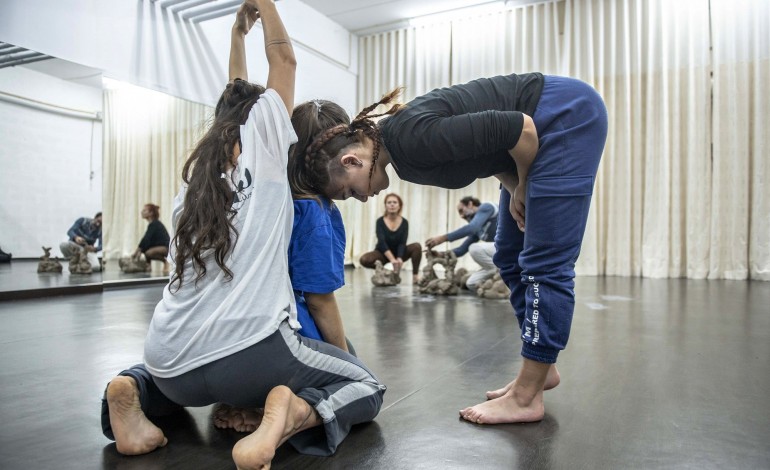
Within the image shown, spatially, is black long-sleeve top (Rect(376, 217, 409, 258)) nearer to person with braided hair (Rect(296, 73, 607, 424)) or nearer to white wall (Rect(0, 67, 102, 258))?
white wall (Rect(0, 67, 102, 258))

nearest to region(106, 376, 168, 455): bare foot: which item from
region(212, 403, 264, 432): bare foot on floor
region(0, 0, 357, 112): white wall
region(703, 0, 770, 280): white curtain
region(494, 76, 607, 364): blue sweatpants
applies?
region(212, 403, 264, 432): bare foot on floor

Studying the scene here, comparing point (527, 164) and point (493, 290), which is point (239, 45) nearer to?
point (527, 164)

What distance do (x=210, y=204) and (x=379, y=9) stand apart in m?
6.69

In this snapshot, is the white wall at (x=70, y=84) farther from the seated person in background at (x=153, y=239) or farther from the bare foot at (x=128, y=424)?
the bare foot at (x=128, y=424)

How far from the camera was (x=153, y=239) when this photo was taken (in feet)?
16.6

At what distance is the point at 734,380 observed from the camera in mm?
1613

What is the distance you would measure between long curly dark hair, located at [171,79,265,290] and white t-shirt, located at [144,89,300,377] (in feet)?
0.05

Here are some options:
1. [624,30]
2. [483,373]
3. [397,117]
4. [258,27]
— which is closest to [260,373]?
[397,117]

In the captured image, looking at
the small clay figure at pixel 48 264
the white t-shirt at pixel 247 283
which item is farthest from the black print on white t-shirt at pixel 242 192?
the small clay figure at pixel 48 264

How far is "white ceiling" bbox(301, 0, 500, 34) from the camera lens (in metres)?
6.83

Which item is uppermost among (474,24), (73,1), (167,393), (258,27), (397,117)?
(474,24)

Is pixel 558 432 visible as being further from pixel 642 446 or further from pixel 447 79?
pixel 447 79

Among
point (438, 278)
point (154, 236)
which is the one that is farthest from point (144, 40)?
point (438, 278)

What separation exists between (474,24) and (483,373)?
6.39 meters
